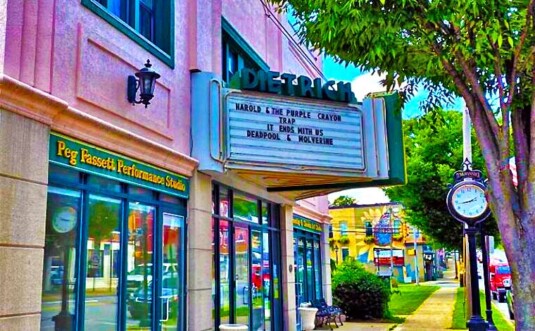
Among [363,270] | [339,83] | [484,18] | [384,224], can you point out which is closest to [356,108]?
[339,83]

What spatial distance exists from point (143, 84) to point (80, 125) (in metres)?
1.41

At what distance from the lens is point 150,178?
28.4ft

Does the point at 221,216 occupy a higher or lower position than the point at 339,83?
lower

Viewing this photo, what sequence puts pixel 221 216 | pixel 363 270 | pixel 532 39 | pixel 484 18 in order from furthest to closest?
pixel 363 270, pixel 221 216, pixel 532 39, pixel 484 18

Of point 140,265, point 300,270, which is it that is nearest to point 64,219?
point 140,265

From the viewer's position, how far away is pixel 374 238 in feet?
201

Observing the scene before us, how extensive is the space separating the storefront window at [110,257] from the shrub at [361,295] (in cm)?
1226

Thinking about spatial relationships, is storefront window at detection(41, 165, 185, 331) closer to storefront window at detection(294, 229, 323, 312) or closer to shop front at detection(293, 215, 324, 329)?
shop front at detection(293, 215, 324, 329)

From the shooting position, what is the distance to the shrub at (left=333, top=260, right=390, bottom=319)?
20422mm

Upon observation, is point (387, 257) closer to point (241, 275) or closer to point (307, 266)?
point (307, 266)

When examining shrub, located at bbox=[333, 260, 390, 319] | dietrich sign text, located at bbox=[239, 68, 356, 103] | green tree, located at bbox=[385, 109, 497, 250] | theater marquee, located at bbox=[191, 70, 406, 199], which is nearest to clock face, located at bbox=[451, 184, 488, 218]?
theater marquee, located at bbox=[191, 70, 406, 199]

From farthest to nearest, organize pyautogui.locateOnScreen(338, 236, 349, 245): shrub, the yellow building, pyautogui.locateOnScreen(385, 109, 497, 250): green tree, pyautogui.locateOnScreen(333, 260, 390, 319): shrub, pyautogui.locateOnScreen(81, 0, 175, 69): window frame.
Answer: pyautogui.locateOnScreen(338, 236, 349, 245): shrub
the yellow building
pyautogui.locateOnScreen(385, 109, 497, 250): green tree
pyautogui.locateOnScreen(333, 260, 390, 319): shrub
pyautogui.locateOnScreen(81, 0, 175, 69): window frame

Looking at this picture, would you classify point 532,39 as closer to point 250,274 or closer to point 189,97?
point 189,97

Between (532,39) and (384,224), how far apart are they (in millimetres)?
56260
